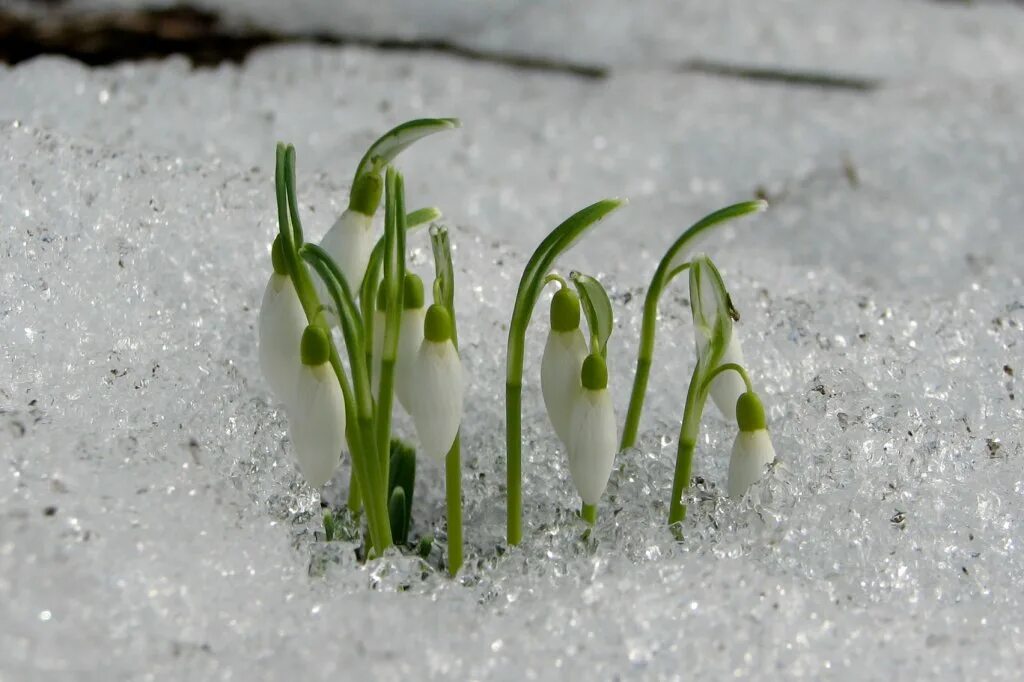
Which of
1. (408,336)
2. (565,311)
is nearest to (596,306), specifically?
(565,311)

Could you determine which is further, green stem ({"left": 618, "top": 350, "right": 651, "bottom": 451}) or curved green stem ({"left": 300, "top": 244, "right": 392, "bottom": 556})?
green stem ({"left": 618, "top": 350, "right": 651, "bottom": 451})

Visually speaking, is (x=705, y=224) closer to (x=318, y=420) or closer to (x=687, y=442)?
(x=687, y=442)

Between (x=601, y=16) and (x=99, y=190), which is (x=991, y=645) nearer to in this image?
(x=99, y=190)

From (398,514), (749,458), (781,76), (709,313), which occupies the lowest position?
(398,514)

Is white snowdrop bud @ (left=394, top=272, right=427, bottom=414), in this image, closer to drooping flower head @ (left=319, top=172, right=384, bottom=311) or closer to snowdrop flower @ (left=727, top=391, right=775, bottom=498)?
drooping flower head @ (left=319, top=172, right=384, bottom=311)

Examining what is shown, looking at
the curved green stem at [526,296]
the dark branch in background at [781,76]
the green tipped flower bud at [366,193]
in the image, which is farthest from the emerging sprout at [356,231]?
the dark branch in background at [781,76]

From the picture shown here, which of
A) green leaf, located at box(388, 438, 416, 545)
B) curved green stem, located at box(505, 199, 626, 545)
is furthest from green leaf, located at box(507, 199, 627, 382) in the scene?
green leaf, located at box(388, 438, 416, 545)
